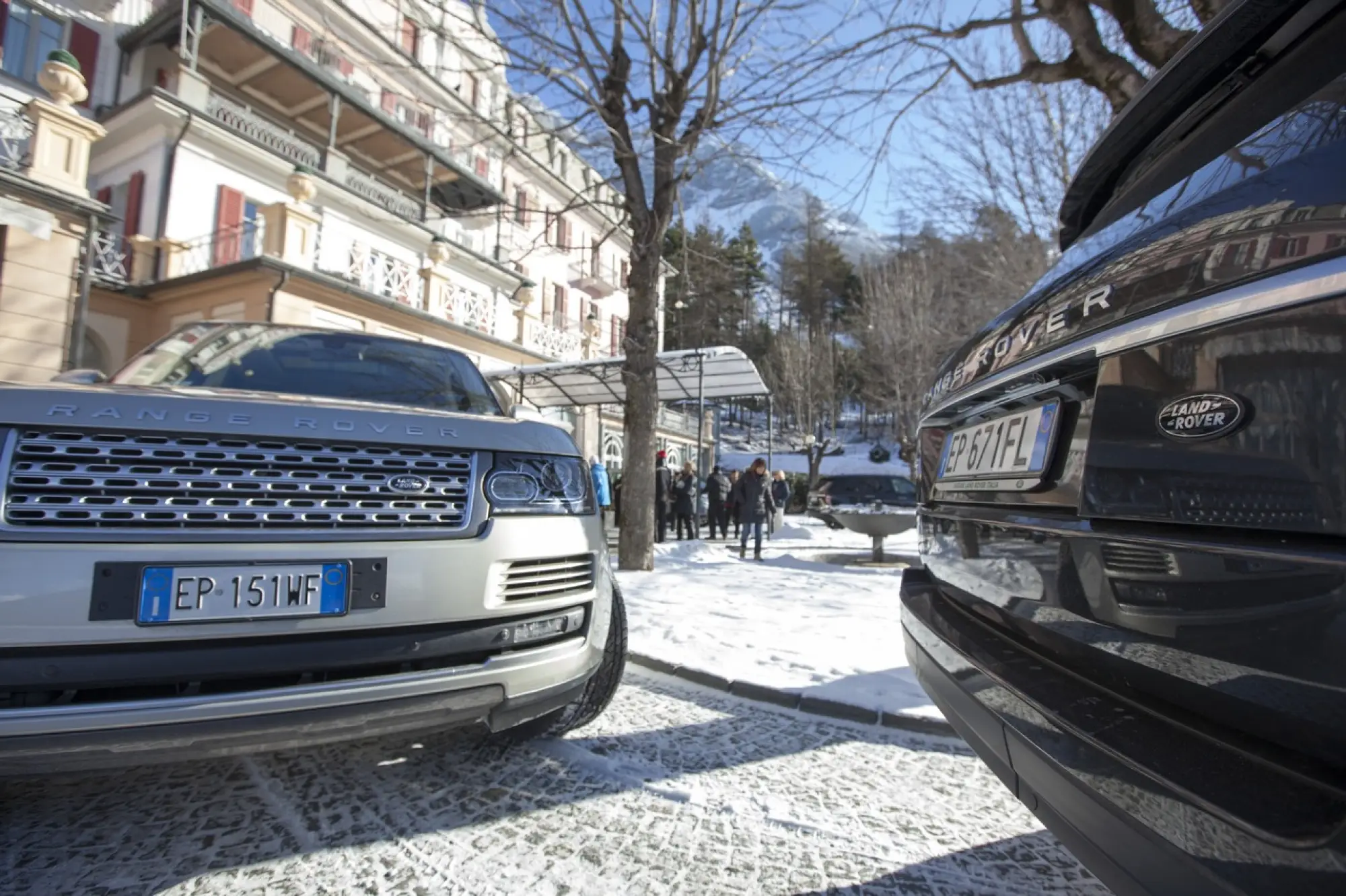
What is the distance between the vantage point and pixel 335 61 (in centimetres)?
1822

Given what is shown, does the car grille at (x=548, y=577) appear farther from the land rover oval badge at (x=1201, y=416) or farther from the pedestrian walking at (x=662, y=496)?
the pedestrian walking at (x=662, y=496)

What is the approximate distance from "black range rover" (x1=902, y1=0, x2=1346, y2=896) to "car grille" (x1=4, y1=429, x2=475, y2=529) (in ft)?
4.57

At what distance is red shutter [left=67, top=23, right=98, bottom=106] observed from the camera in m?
14.1

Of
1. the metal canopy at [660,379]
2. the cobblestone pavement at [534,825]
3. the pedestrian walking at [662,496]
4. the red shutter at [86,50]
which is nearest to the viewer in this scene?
the cobblestone pavement at [534,825]

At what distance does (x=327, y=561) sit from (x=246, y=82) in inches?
813

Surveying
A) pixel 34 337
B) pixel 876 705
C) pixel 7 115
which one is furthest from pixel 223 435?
pixel 7 115

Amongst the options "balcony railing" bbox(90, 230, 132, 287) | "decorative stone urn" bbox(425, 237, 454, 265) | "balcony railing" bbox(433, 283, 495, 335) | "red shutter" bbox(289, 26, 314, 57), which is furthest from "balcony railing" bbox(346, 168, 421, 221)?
"balcony railing" bbox(90, 230, 132, 287)

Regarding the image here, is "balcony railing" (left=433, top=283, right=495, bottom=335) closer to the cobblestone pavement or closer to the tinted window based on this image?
the cobblestone pavement

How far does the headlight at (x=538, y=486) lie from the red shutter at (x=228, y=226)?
14592 millimetres

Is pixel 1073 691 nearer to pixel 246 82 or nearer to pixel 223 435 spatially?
pixel 223 435

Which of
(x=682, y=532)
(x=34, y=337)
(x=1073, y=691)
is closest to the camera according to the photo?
(x=1073, y=691)

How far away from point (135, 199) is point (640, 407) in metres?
13.6

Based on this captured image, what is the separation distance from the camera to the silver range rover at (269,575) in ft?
4.37

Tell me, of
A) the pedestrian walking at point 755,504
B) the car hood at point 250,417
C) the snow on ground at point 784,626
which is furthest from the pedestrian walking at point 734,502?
the car hood at point 250,417
